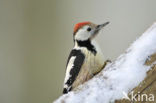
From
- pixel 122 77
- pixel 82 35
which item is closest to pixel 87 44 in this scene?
pixel 82 35

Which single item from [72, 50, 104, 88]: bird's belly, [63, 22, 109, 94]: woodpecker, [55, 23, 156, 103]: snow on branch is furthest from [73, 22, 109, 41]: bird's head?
[55, 23, 156, 103]: snow on branch

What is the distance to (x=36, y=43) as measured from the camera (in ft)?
7.38

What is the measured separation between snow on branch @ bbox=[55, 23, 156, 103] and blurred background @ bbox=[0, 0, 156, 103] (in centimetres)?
133

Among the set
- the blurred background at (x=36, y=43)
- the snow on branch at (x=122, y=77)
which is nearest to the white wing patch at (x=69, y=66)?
the snow on branch at (x=122, y=77)

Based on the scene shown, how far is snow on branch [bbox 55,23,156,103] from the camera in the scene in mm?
799

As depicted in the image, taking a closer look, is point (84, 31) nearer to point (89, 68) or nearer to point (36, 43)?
point (89, 68)

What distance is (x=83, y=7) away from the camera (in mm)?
2217

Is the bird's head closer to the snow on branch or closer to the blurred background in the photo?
the snow on branch

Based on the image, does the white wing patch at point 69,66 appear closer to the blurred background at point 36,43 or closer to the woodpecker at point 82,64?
the woodpecker at point 82,64

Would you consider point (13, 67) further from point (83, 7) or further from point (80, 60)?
point (80, 60)

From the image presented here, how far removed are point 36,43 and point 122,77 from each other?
150 cm

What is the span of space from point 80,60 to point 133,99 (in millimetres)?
334

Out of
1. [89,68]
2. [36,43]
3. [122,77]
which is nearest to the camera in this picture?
[122,77]

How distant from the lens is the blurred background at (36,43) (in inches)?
86.7
